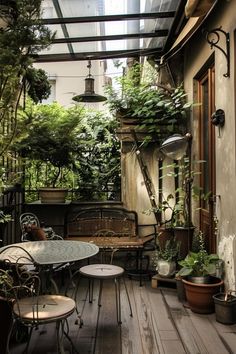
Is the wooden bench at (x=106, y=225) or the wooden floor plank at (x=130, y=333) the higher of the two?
the wooden bench at (x=106, y=225)

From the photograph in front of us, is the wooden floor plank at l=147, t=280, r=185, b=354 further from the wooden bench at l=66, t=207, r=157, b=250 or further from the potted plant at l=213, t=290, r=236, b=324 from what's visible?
the wooden bench at l=66, t=207, r=157, b=250

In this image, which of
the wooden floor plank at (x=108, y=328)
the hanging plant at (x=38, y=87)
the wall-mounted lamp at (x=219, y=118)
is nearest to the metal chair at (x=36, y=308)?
the wooden floor plank at (x=108, y=328)

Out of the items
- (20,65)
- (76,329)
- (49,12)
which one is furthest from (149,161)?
(20,65)

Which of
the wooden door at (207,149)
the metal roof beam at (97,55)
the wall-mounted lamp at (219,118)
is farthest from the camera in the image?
the metal roof beam at (97,55)

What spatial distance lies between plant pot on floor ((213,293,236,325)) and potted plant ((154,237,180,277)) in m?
0.98

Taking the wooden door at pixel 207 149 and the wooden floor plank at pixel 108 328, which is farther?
the wooden door at pixel 207 149

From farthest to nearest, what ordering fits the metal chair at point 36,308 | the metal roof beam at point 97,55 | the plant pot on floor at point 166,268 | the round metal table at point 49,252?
the metal roof beam at point 97,55, the plant pot on floor at point 166,268, the round metal table at point 49,252, the metal chair at point 36,308

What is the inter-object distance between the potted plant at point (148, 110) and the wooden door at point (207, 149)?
26cm

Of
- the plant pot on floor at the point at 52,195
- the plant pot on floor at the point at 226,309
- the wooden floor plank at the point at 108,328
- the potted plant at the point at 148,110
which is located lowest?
the wooden floor plank at the point at 108,328

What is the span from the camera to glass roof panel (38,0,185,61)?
3836 millimetres

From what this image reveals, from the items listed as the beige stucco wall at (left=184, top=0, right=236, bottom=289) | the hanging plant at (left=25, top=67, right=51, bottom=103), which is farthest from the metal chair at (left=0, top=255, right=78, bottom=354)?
the hanging plant at (left=25, top=67, right=51, bottom=103)

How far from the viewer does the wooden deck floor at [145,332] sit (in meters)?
2.59

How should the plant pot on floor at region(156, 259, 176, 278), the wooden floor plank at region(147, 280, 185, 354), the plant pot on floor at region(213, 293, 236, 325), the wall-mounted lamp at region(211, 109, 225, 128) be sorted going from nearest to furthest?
the wooden floor plank at region(147, 280, 185, 354), the plant pot on floor at region(213, 293, 236, 325), the wall-mounted lamp at region(211, 109, 225, 128), the plant pot on floor at region(156, 259, 176, 278)

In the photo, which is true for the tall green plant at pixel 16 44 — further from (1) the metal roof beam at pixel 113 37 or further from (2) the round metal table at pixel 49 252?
(1) the metal roof beam at pixel 113 37
